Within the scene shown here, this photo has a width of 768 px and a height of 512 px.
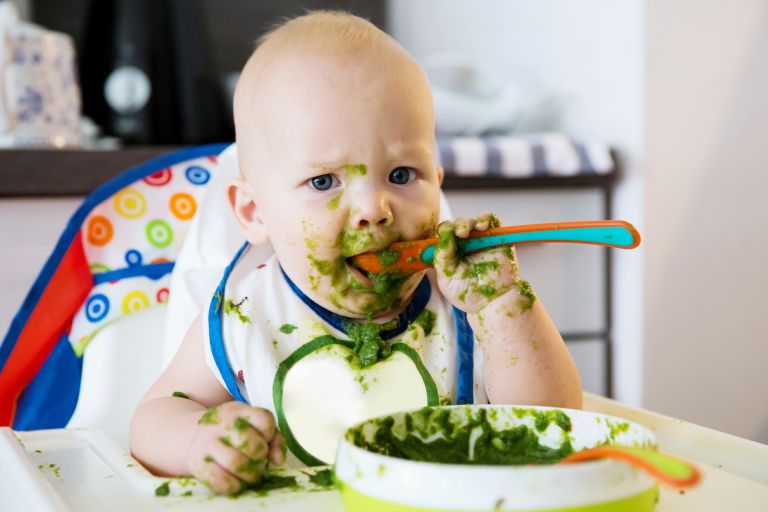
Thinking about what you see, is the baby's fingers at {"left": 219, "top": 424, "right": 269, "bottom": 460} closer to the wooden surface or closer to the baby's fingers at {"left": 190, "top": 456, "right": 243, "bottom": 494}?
the baby's fingers at {"left": 190, "top": 456, "right": 243, "bottom": 494}

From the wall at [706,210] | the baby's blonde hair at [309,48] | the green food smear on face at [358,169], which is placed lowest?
the wall at [706,210]

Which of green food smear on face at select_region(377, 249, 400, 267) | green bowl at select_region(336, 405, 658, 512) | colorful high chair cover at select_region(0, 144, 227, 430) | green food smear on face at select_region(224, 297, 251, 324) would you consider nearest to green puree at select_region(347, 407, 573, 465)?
green bowl at select_region(336, 405, 658, 512)

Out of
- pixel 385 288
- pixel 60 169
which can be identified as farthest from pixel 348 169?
pixel 60 169

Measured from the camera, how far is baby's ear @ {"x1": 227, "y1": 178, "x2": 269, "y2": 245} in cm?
97

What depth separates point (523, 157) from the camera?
5.71 ft

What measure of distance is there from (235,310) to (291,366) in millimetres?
86

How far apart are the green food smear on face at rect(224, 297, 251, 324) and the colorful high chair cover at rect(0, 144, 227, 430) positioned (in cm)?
26

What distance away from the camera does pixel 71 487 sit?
0.69 m

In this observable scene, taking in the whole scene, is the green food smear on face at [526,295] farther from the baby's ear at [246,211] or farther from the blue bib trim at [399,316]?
the baby's ear at [246,211]

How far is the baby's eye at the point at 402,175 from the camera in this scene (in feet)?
2.81

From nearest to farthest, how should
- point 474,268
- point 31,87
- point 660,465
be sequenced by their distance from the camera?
1. point 660,465
2. point 474,268
3. point 31,87

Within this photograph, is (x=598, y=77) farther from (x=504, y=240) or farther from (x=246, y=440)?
(x=246, y=440)

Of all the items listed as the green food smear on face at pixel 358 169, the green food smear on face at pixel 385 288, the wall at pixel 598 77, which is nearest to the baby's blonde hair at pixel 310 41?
Result: the green food smear on face at pixel 358 169

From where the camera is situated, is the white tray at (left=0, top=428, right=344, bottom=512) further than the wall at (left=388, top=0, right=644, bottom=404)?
No
